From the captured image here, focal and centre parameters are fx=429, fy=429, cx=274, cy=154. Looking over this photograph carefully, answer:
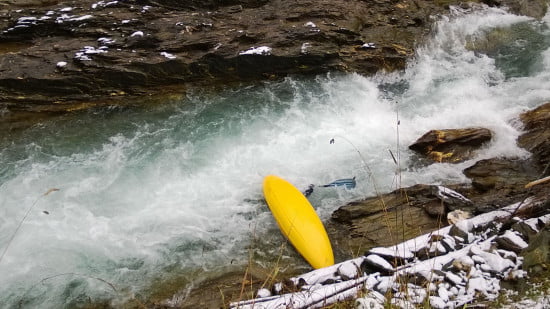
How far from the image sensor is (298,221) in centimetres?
327

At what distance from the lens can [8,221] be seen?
342cm

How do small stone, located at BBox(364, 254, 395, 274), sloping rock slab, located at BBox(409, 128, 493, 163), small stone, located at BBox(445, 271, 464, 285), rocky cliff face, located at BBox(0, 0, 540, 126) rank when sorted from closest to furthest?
small stone, located at BBox(445, 271, 464, 285)
small stone, located at BBox(364, 254, 395, 274)
sloping rock slab, located at BBox(409, 128, 493, 163)
rocky cliff face, located at BBox(0, 0, 540, 126)

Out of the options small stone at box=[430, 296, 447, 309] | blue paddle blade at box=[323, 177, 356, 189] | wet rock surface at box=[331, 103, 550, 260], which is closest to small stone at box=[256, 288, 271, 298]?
small stone at box=[430, 296, 447, 309]

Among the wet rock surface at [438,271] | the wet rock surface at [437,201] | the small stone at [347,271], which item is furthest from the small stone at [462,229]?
the small stone at [347,271]

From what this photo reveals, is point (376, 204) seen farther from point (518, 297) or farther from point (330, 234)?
point (518, 297)

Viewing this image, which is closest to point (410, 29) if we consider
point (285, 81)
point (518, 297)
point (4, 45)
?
point (285, 81)

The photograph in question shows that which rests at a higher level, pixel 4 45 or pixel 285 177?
pixel 4 45

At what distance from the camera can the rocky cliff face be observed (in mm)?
4605

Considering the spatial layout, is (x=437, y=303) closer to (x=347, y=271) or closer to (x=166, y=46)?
(x=347, y=271)

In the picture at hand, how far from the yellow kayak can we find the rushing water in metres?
0.14

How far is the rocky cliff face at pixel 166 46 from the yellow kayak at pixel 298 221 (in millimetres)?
1891

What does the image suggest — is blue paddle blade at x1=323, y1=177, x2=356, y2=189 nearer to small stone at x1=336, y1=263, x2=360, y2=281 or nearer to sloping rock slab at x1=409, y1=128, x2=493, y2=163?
sloping rock slab at x1=409, y1=128, x2=493, y2=163

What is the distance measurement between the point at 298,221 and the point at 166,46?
2766 millimetres

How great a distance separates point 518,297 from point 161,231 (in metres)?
2.48
